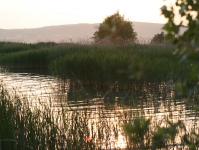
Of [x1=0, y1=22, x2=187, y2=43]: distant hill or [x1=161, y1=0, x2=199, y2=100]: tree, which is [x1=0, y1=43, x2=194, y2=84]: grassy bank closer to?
[x1=161, y1=0, x2=199, y2=100]: tree

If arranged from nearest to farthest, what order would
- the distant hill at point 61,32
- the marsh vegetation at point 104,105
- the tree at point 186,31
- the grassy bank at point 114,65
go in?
the tree at point 186,31, the marsh vegetation at point 104,105, the grassy bank at point 114,65, the distant hill at point 61,32

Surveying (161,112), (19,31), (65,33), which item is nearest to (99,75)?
(161,112)

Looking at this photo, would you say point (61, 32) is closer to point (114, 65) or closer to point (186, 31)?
point (114, 65)

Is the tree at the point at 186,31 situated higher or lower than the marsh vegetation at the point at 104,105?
higher

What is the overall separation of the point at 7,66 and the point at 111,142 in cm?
1665

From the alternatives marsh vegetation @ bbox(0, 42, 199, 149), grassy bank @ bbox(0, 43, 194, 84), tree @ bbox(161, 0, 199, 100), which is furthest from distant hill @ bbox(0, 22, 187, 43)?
tree @ bbox(161, 0, 199, 100)

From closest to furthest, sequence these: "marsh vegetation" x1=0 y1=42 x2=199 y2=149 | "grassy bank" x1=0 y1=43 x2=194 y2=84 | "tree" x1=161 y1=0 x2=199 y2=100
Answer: "tree" x1=161 y1=0 x2=199 y2=100, "marsh vegetation" x1=0 y1=42 x2=199 y2=149, "grassy bank" x1=0 y1=43 x2=194 y2=84

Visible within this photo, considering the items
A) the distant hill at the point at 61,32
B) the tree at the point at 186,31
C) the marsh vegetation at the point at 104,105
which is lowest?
the marsh vegetation at the point at 104,105

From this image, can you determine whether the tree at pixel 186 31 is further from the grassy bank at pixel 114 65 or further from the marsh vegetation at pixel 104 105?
the grassy bank at pixel 114 65

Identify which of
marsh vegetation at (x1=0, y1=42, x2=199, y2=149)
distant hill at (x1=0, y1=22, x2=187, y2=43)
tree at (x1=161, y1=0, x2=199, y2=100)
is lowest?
marsh vegetation at (x1=0, y1=42, x2=199, y2=149)

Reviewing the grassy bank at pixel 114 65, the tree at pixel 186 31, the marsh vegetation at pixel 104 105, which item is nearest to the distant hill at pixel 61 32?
the grassy bank at pixel 114 65

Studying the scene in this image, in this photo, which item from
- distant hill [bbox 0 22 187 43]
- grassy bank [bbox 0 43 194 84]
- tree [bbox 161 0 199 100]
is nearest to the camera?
tree [bbox 161 0 199 100]

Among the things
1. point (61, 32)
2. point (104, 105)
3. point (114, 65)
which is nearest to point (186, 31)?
point (104, 105)

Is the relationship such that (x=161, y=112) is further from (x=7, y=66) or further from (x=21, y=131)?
(x=7, y=66)
